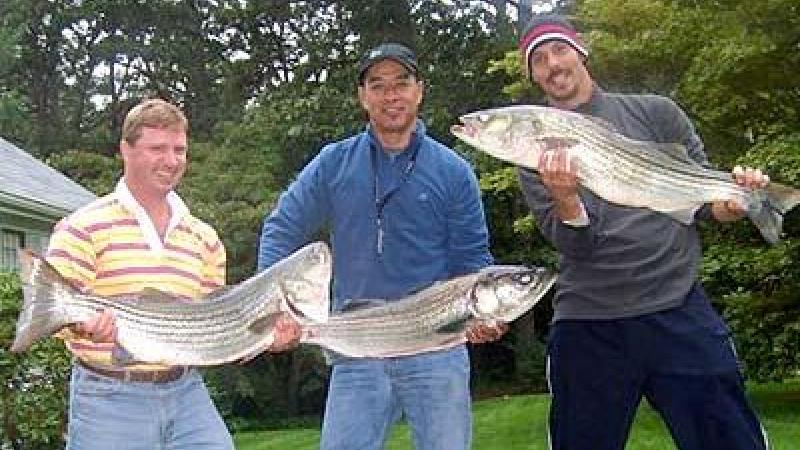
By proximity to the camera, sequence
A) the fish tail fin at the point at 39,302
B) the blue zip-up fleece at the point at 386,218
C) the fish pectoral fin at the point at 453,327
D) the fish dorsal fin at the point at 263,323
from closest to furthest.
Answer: the fish tail fin at the point at 39,302, the fish dorsal fin at the point at 263,323, the fish pectoral fin at the point at 453,327, the blue zip-up fleece at the point at 386,218

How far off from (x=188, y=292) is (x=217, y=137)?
2212 centimetres

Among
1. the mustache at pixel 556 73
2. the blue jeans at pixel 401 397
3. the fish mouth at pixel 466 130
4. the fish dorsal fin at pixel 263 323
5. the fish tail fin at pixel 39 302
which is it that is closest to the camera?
the fish tail fin at pixel 39 302

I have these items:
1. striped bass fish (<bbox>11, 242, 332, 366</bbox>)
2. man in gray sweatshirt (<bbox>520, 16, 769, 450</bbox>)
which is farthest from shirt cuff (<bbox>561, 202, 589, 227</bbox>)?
striped bass fish (<bbox>11, 242, 332, 366</bbox>)

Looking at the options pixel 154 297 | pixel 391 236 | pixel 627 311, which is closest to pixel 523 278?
pixel 627 311

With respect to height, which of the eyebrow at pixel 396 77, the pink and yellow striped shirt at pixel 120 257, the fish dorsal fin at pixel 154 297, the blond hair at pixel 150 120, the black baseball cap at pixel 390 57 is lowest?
the fish dorsal fin at pixel 154 297

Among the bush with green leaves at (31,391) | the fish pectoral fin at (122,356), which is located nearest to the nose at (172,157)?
the fish pectoral fin at (122,356)

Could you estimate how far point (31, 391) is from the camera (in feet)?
33.1

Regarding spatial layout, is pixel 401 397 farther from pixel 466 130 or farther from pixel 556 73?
pixel 556 73

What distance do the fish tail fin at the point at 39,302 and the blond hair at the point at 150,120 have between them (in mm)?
673

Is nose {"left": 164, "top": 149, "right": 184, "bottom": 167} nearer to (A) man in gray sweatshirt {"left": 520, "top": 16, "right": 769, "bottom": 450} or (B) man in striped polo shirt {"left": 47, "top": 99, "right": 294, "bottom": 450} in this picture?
(B) man in striped polo shirt {"left": 47, "top": 99, "right": 294, "bottom": 450}

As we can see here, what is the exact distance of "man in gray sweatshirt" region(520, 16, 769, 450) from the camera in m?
4.49

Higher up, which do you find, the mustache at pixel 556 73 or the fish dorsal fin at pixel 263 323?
the mustache at pixel 556 73

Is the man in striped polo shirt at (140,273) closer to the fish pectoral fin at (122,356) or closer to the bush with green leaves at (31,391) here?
the fish pectoral fin at (122,356)

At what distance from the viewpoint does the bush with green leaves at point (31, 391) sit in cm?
996
